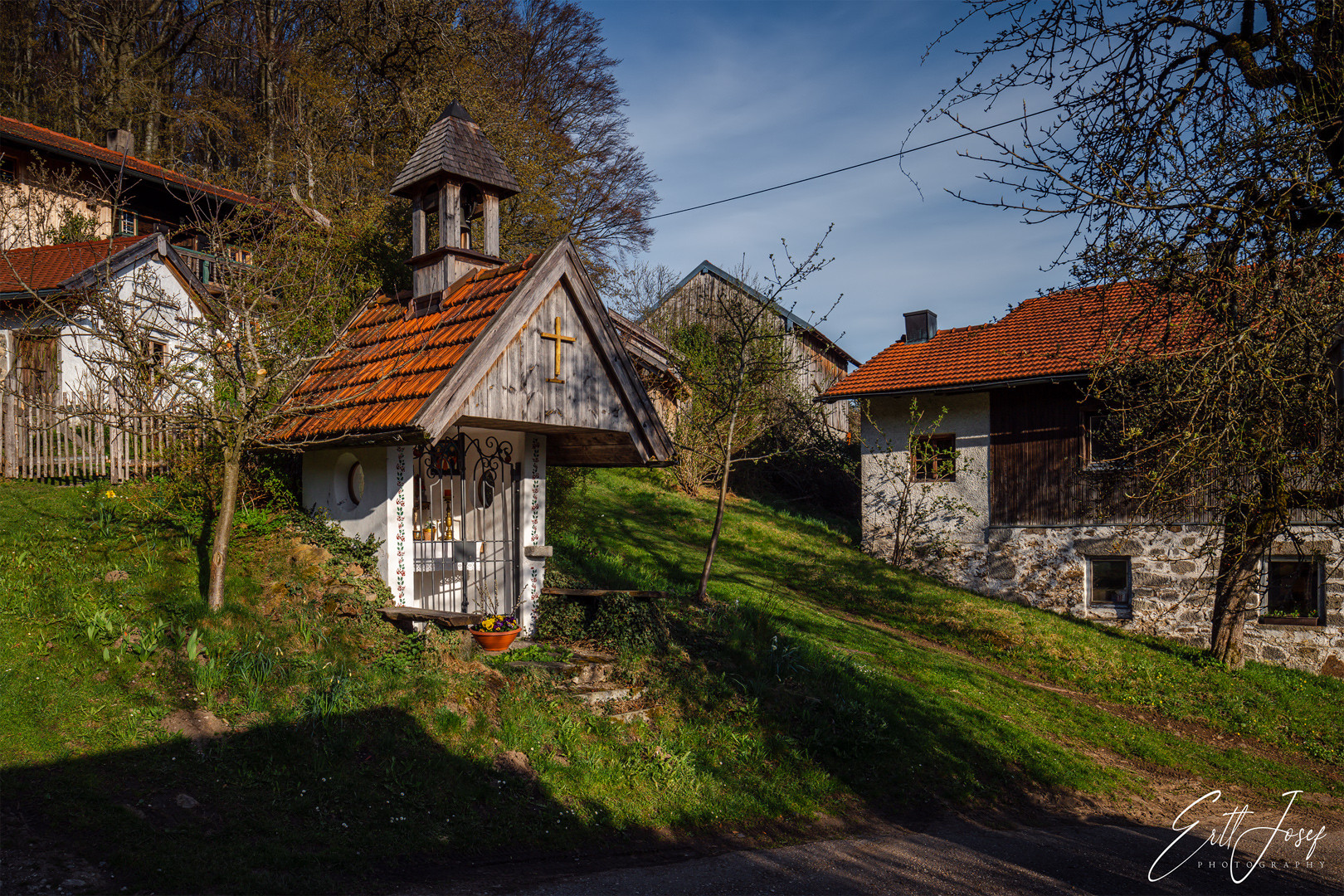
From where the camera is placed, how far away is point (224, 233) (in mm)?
9125

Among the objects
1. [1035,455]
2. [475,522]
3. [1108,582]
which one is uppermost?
[1035,455]

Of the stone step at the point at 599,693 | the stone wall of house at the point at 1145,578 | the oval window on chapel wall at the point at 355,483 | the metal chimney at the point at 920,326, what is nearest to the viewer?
the stone step at the point at 599,693

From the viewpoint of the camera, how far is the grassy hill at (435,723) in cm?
533

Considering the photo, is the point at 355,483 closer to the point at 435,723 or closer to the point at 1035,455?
the point at 435,723

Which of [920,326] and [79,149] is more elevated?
[79,149]

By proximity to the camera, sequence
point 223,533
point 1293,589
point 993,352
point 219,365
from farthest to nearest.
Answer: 1. point 993,352
2. point 1293,589
3. point 223,533
4. point 219,365

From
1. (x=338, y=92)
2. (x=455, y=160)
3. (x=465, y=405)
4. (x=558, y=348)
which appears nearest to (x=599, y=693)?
(x=465, y=405)

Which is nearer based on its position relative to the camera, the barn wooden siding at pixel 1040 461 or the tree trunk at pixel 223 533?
the tree trunk at pixel 223 533

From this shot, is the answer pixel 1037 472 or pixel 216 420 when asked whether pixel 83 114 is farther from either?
pixel 1037 472

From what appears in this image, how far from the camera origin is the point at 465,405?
7977mm

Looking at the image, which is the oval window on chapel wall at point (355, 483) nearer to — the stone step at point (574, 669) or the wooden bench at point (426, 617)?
the wooden bench at point (426, 617)

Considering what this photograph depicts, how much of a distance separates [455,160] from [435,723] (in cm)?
646

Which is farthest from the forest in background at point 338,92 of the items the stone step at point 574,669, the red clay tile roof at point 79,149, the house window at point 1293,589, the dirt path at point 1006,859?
the house window at point 1293,589
